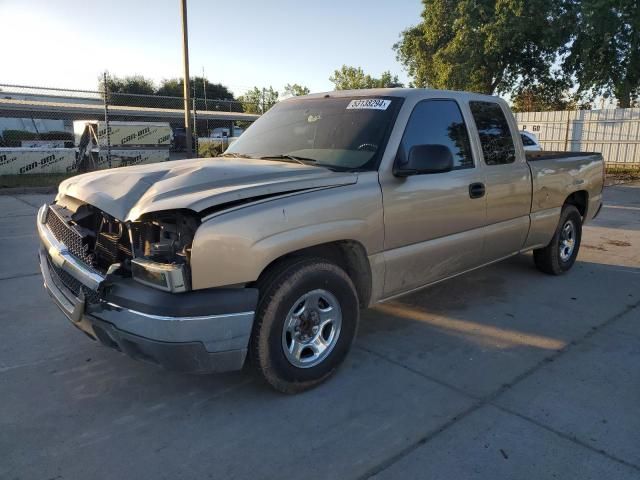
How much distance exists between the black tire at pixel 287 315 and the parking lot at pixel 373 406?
0.14 meters

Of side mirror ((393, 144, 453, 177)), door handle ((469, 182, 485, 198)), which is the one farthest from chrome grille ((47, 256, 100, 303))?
door handle ((469, 182, 485, 198))

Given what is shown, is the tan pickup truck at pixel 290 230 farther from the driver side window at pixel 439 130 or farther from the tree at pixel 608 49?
the tree at pixel 608 49

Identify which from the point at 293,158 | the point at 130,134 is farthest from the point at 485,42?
the point at 293,158

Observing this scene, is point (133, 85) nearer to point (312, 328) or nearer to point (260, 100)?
point (260, 100)

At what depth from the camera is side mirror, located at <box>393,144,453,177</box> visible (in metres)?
3.49

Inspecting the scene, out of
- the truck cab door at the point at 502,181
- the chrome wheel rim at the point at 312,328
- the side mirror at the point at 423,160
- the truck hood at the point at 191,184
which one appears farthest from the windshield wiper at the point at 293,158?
the truck cab door at the point at 502,181

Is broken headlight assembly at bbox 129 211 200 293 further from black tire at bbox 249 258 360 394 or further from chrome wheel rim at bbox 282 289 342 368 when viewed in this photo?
chrome wheel rim at bbox 282 289 342 368

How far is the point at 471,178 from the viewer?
4.21 meters

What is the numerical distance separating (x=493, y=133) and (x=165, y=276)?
11.0ft

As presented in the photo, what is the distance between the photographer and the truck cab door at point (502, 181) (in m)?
4.49

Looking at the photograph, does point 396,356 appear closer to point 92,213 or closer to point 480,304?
point 480,304

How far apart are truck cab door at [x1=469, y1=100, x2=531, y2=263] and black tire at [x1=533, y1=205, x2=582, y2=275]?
838 mm

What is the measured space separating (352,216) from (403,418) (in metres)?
1.26

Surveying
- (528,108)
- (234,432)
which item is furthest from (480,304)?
(528,108)
